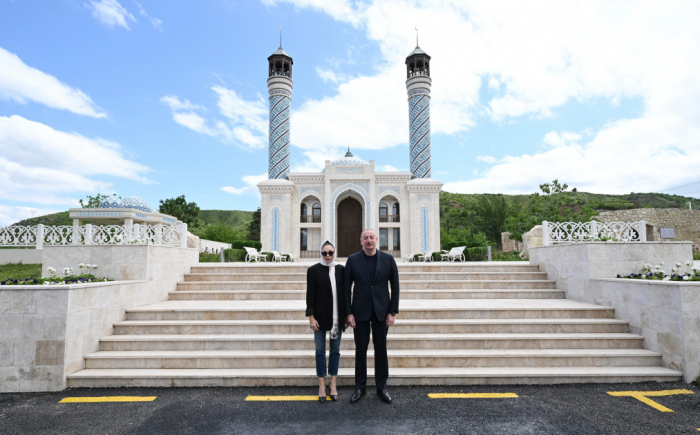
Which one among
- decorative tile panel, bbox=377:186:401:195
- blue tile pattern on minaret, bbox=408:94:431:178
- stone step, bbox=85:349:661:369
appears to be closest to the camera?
stone step, bbox=85:349:661:369

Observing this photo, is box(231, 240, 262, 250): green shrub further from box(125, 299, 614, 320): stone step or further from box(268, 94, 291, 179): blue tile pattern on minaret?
box(125, 299, 614, 320): stone step

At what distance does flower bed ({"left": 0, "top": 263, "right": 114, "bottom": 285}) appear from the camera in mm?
4844

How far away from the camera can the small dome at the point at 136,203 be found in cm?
1602

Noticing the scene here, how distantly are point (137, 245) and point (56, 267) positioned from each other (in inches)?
54.4

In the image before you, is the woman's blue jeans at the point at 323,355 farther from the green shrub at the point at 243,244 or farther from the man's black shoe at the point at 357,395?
the green shrub at the point at 243,244

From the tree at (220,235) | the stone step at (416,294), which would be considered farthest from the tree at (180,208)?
the stone step at (416,294)

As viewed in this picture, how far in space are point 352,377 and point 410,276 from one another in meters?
4.04

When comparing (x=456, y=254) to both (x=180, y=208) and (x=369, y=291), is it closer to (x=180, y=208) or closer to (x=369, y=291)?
(x=369, y=291)

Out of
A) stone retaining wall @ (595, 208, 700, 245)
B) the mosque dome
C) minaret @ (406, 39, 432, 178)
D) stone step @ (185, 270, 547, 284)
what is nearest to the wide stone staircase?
stone step @ (185, 270, 547, 284)

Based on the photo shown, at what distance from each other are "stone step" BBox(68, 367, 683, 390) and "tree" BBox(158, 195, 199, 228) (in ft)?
103

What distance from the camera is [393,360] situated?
4375 millimetres

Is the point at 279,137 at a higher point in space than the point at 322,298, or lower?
higher

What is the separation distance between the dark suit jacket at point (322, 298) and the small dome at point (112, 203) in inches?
605

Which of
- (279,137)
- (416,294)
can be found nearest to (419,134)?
(279,137)
